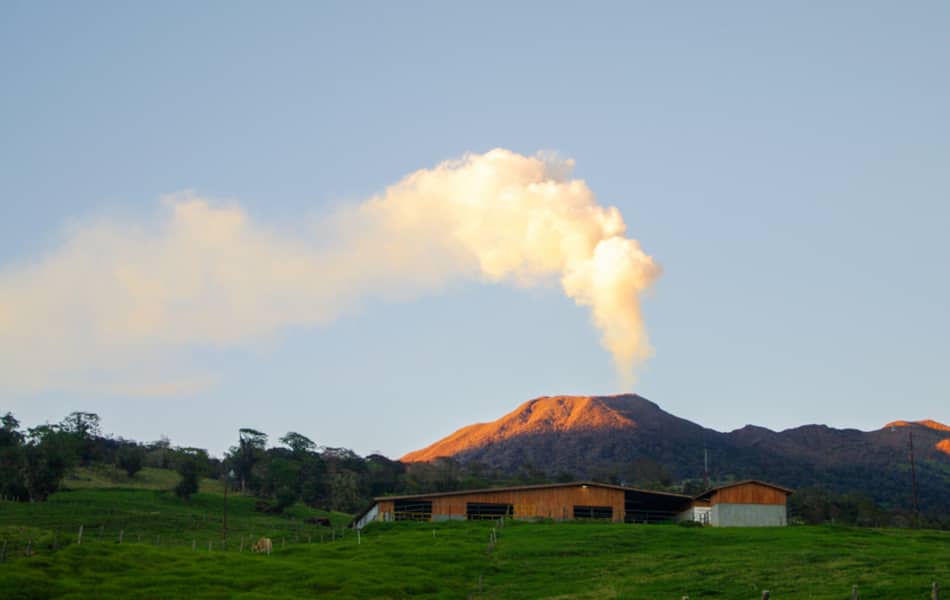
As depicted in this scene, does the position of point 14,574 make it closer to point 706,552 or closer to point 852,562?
point 706,552

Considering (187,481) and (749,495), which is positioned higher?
(187,481)

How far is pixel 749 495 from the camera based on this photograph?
95188 millimetres

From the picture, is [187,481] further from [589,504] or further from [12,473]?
[589,504]

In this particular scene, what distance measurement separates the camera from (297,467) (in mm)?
171875

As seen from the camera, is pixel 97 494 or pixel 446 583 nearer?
pixel 446 583

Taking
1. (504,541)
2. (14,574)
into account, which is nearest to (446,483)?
(504,541)

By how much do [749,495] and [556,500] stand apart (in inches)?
768

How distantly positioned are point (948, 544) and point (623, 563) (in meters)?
27.8

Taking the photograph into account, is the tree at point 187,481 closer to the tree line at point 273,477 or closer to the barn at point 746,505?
the tree line at point 273,477

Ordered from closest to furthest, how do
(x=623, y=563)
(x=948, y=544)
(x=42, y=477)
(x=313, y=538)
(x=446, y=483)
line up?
(x=623, y=563) → (x=948, y=544) → (x=313, y=538) → (x=42, y=477) → (x=446, y=483)

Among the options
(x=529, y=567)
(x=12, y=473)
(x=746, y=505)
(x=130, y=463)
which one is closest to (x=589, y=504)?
(x=746, y=505)

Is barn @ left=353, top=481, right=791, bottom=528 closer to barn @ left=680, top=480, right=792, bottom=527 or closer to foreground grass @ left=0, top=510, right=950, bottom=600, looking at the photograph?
barn @ left=680, top=480, right=792, bottom=527

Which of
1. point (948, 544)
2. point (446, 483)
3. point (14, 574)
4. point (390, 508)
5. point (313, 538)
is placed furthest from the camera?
point (446, 483)

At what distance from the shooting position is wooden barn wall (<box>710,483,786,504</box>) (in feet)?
311
